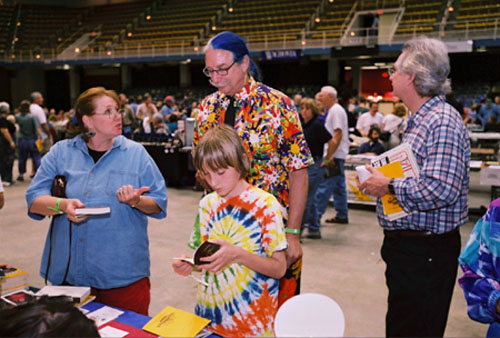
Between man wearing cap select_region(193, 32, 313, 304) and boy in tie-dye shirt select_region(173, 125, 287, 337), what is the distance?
0.95ft

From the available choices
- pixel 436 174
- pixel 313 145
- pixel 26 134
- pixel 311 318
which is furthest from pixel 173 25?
pixel 311 318

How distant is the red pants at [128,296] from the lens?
6.07ft

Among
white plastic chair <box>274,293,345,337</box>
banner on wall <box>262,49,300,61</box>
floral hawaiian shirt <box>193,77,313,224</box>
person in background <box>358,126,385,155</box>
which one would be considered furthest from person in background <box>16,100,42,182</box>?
banner on wall <box>262,49,300,61</box>

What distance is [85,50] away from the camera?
2239 cm

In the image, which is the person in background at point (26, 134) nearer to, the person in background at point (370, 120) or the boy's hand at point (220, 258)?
the person in background at point (370, 120)

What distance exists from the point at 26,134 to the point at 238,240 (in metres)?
7.60

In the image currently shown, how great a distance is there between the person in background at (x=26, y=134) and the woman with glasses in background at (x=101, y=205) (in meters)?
6.66

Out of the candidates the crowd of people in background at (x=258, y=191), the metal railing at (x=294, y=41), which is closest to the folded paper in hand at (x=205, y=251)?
the crowd of people in background at (x=258, y=191)

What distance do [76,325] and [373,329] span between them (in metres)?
2.47

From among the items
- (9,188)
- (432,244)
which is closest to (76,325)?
(432,244)

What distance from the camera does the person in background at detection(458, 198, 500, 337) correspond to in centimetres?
126

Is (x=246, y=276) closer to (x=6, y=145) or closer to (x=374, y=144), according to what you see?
(x=374, y=144)

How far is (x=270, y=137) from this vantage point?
1743 mm

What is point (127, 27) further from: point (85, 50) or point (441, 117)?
point (441, 117)
